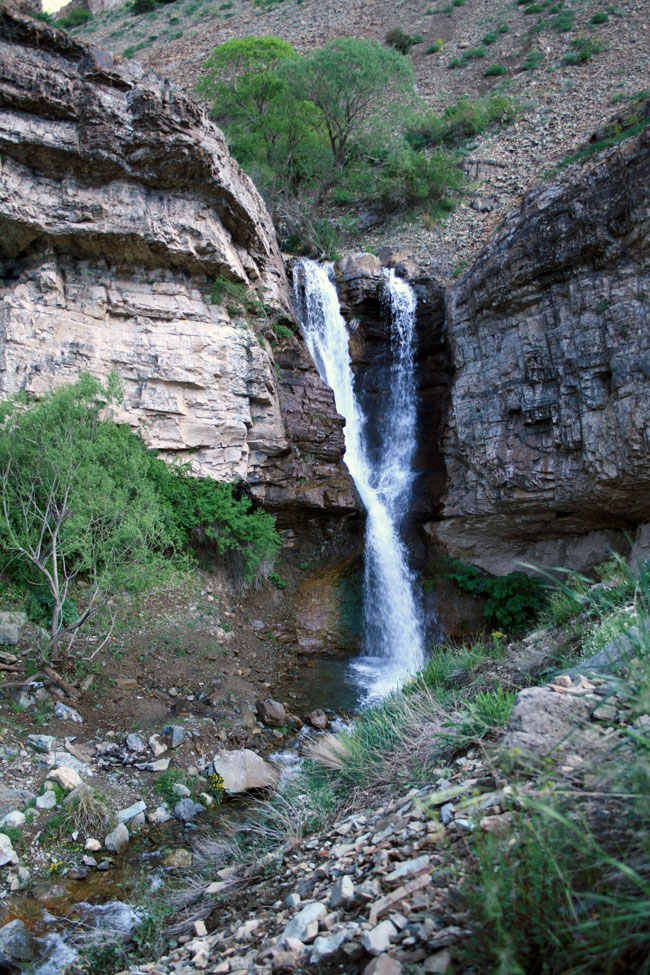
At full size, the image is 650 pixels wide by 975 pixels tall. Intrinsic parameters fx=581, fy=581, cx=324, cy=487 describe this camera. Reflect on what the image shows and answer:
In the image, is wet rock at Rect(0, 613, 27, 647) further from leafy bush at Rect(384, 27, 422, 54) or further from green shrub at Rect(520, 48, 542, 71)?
leafy bush at Rect(384, 27, 422, 54)

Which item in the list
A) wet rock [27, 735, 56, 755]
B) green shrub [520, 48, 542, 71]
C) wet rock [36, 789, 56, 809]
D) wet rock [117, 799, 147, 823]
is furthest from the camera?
green shrub [520, 48, 542, 71]

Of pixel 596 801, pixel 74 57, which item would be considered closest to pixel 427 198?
pixel 74 57

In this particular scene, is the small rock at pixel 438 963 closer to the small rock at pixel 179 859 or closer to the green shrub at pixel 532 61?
the small rock at pixel 179 859

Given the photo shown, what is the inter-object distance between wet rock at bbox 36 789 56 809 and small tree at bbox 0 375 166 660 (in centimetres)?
235

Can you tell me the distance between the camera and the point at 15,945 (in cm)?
439

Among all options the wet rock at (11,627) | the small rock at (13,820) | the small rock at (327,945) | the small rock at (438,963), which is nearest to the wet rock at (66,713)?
the wet rock at (11,627)

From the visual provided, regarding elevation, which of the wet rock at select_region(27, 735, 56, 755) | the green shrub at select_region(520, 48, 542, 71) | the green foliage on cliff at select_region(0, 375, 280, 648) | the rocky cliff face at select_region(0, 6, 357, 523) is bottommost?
the wet rock at select_region(27, 735, 56, 755)

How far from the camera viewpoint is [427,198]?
21.3 metres

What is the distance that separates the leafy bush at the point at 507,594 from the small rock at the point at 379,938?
10.9 m

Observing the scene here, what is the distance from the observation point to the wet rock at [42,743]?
22.5 feet

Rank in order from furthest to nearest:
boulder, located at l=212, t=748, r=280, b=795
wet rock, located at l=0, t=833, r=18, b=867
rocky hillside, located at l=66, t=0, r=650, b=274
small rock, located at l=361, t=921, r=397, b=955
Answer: rocky hillside, located at l=66, t=0, r=650, b=274, boulder, located at l=212, t=748, r=280, b=795, wet rock, located at l=0, t=833, r=18, b=867, small rock, located at l=361, t=921, r=397, b=955

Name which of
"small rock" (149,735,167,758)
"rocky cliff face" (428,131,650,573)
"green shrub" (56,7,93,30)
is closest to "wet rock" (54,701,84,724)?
"small rock" (149,735,167,758)

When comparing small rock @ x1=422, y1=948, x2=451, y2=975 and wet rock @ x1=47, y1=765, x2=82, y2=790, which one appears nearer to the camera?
small rock @ x1=422, y1=948, x2=451, y2=975

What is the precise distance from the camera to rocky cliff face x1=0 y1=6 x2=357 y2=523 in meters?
11.5
